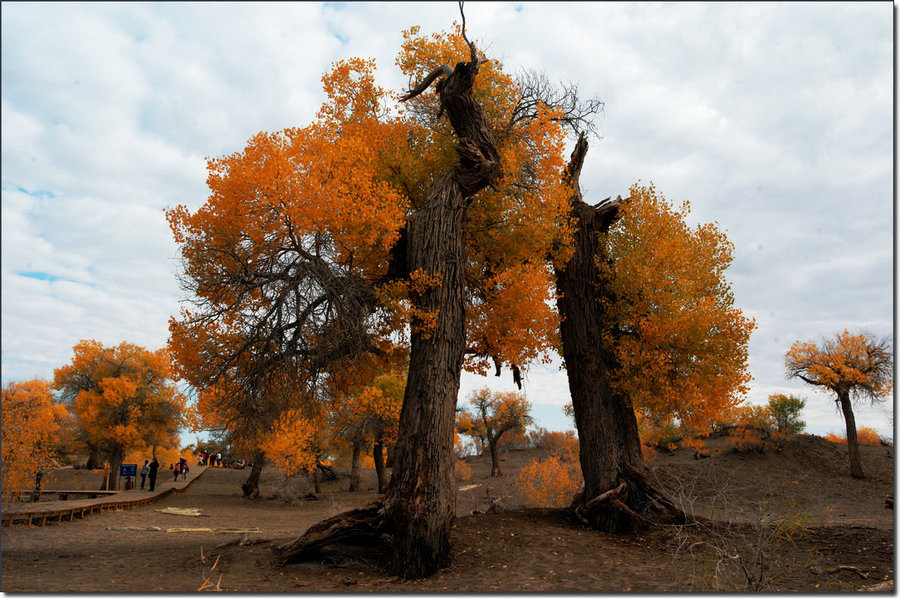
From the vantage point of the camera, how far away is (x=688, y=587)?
271 inches

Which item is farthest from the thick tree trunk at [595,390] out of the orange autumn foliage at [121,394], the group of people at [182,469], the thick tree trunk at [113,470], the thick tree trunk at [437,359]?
the group of people at [182,469]

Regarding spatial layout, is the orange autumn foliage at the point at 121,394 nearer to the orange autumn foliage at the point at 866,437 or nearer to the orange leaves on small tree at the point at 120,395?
the orange leaves on small tree at the point at 120,395

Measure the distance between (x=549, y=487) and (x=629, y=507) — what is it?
5570mm

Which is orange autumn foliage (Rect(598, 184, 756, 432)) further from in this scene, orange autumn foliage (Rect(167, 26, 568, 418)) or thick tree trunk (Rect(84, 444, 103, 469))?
thick tree trunk (Rect(84, 444, 103, 469))

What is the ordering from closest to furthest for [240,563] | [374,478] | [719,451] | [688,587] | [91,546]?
[688,587], [240,563], [91,546], [719,451], [374,478]

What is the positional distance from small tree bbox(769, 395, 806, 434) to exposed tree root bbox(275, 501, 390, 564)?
29427mm

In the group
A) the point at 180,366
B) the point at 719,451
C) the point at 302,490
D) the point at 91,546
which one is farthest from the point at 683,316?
the point at 302,490

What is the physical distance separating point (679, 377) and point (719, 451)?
19379 mm

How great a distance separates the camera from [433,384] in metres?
8.72

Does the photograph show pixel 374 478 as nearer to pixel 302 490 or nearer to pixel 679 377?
pixel 302 490

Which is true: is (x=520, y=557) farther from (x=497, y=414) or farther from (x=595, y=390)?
(x=497, y=414)

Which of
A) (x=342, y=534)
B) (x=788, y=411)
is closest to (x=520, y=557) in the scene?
(x=342, y=534)

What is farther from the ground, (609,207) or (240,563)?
(609,207)

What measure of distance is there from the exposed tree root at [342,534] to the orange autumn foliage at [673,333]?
20.4ft
